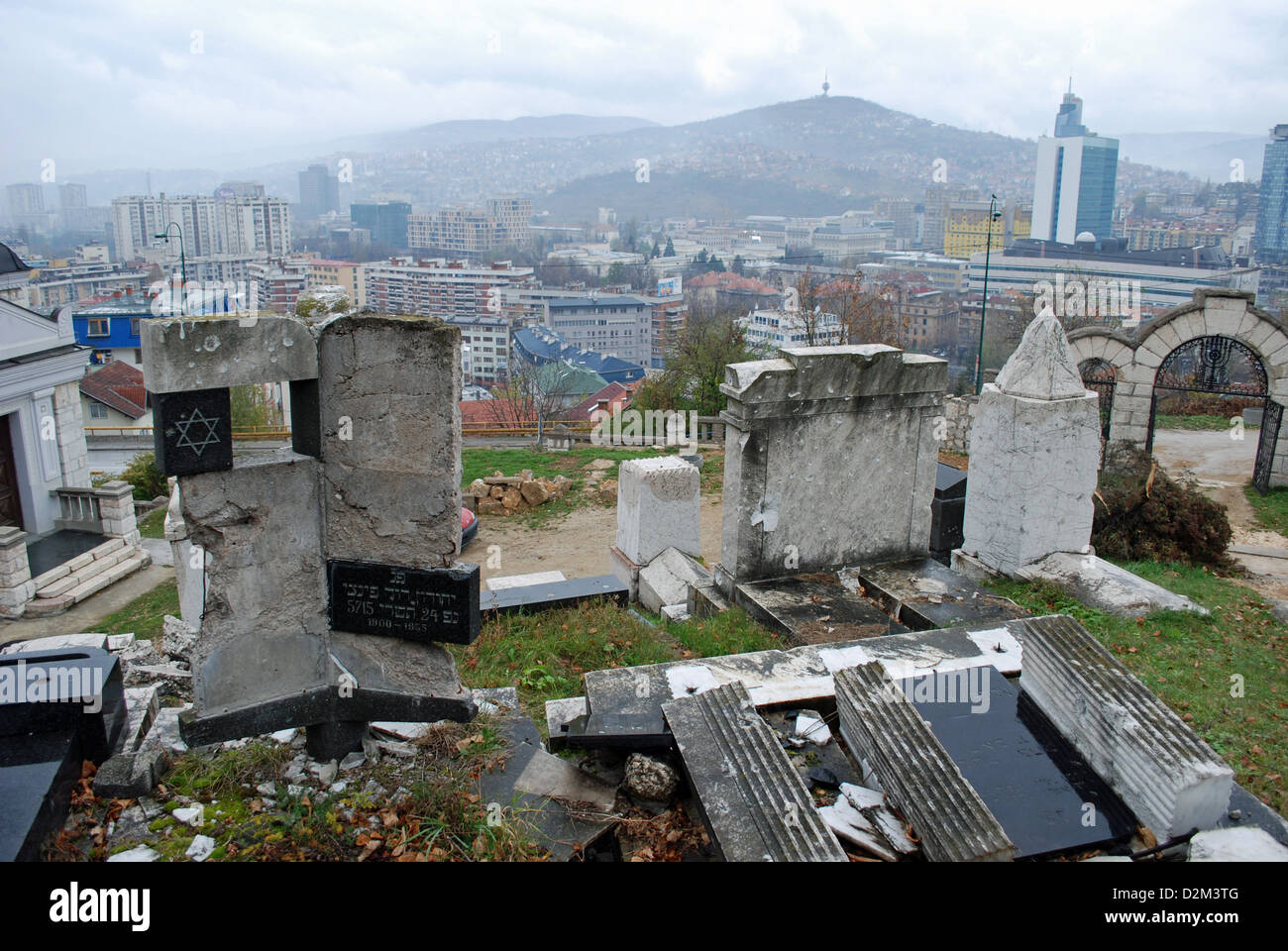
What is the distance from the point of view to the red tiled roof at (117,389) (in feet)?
120

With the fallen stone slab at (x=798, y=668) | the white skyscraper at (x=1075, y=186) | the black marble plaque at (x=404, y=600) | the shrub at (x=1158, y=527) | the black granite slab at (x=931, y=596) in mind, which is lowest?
the shrub at (x=1158, y=527)

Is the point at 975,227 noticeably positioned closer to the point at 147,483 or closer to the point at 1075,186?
the point at 1075,186

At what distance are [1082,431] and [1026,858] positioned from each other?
500 centimetres

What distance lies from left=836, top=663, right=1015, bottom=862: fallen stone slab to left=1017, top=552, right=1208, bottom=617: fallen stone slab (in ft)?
11.3

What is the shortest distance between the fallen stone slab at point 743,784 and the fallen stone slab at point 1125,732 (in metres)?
1.43

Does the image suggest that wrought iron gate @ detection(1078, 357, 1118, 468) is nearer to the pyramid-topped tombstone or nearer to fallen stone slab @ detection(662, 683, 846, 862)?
the pyramid-topped tombstone

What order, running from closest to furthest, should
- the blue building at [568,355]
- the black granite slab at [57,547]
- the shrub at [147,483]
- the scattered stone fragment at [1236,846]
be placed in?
1. the scattered stone fragment at [1236,846]
2. the black granite slab at [57,547]
3. the shrub at [147,483]
4. the blue building at [568,355]

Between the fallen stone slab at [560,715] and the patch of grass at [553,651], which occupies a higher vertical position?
the fallen stone slab at [560,715]

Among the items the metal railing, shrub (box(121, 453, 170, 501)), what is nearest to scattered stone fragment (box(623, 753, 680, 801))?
the metal railing

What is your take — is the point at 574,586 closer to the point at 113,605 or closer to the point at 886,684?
the point at 886,684

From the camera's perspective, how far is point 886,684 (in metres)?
4.49

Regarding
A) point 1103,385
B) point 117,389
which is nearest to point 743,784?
point 1103,385

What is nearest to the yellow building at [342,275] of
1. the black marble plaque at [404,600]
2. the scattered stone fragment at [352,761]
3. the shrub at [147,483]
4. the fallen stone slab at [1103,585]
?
the shrub at [147,483]

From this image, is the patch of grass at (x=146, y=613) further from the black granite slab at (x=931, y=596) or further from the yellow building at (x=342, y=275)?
the yellow building at (x=342, y=275)
